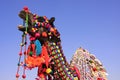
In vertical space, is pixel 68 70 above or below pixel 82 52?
below

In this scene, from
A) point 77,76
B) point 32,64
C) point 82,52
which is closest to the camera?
point 32,64

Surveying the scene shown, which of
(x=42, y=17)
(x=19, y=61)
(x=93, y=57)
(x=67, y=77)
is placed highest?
(x=42, y=17)

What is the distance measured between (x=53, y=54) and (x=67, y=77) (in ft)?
1.97

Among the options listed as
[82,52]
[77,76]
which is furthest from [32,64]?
[82,52]

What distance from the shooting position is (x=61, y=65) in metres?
6.64

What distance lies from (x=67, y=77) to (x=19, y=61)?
3.71 feet

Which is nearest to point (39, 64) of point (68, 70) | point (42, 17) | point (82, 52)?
point (68, 70)

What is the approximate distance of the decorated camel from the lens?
663 cm

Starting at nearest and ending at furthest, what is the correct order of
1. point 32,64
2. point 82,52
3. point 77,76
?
point 32,64 → point 77,76 → point 82,52

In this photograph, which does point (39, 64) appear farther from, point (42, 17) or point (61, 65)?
point (42, 17)

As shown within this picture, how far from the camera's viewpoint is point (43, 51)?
6.72m

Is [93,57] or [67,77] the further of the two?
[93,57]

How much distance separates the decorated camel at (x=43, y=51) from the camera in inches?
261

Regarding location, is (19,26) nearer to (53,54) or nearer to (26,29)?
(26,29)
